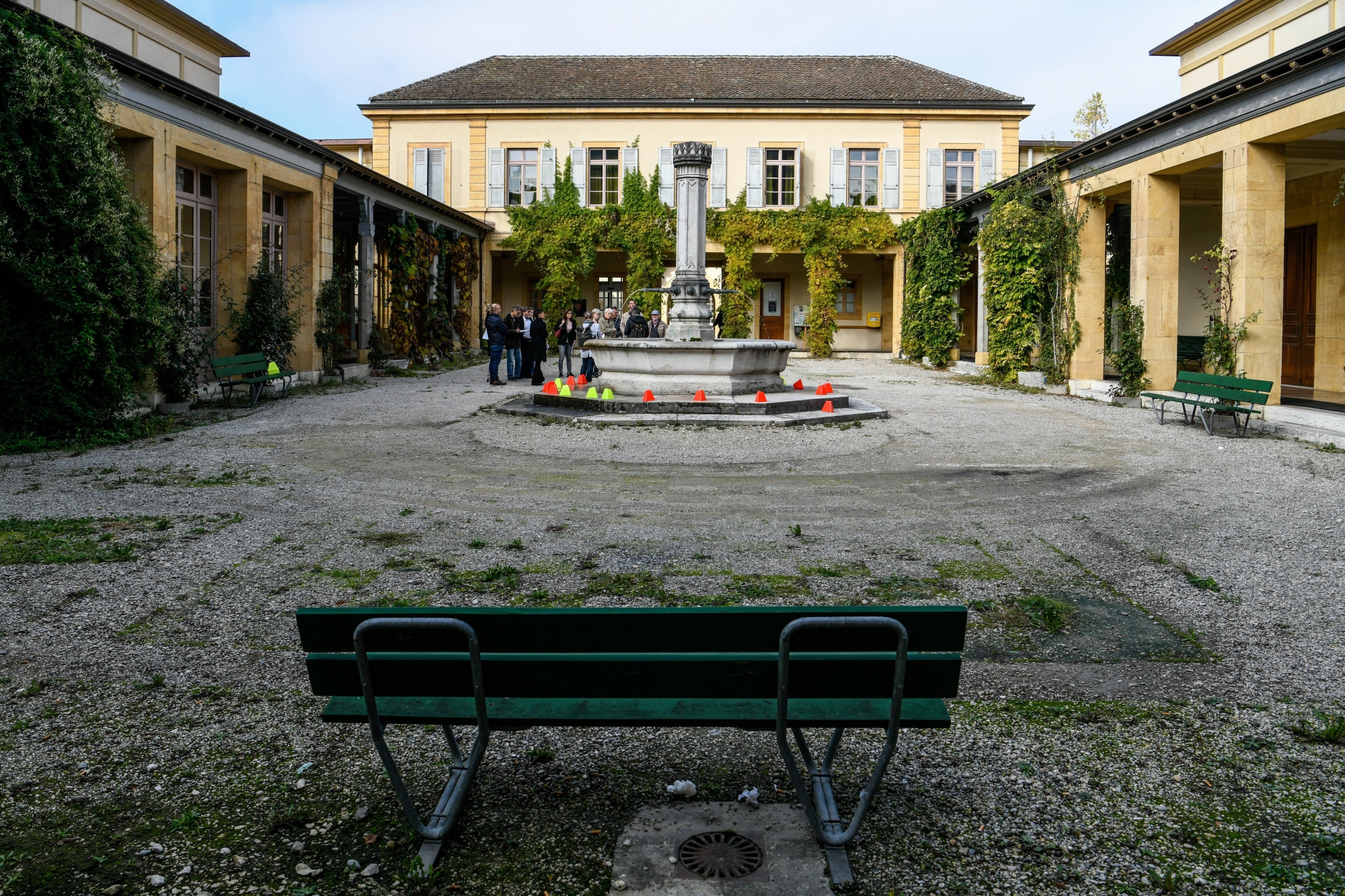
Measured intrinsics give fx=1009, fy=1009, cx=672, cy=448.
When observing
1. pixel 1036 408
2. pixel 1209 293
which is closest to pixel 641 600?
pixel 1036 408

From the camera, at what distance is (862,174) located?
97.8 ft

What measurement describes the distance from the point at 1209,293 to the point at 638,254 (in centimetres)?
1524

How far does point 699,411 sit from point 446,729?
10453 mm

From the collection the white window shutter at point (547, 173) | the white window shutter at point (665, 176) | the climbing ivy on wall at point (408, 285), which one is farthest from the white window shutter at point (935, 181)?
the climbing ivy on wall at point (408, 285)

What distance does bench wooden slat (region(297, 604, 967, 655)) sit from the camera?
2.46 metres

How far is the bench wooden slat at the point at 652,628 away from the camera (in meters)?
2.46

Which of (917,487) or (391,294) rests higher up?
(391,294)

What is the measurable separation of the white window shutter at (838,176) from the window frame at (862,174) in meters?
0.09

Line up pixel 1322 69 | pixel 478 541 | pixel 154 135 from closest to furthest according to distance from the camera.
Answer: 1. pixel 478 541
2. pixel 1322 69
3. pixel 154 135

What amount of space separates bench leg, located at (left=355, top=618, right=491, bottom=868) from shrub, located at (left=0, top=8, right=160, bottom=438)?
346 inches

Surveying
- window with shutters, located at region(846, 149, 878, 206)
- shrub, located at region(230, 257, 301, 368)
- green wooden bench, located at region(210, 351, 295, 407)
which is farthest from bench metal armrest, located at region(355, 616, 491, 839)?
window with shutters, located at region(846, 149, 878, 206)

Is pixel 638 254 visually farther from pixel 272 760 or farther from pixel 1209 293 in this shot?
pixel 272 760

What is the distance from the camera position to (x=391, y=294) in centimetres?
2247

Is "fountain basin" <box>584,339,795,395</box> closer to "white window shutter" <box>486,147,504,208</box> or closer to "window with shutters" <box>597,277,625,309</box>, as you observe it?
"white window shutter" <box>486,147,504,208</box>
